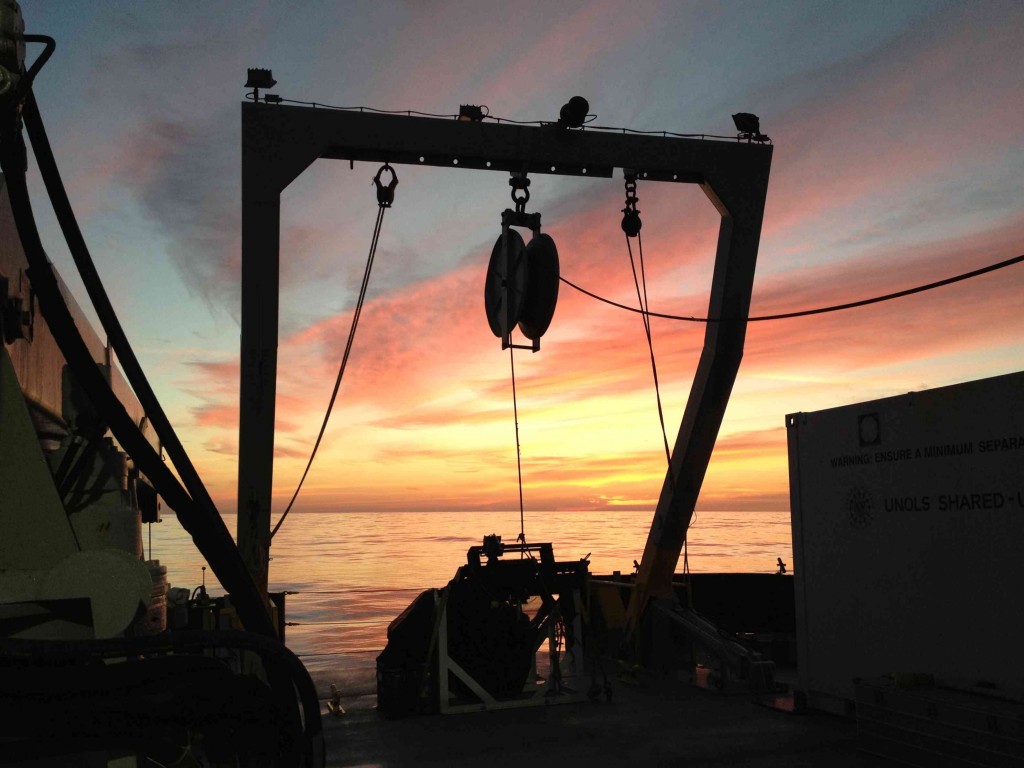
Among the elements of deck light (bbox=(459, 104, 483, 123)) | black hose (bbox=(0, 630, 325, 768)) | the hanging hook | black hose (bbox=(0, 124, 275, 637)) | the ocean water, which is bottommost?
the ocean water

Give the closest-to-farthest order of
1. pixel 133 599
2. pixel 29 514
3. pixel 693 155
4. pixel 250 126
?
1. pixel 133 599
2. pixel 29 514
3. pixel 250 126
4. pixel 693 155


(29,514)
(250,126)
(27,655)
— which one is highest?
(250,126)

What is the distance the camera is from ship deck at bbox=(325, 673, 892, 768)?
757 cm

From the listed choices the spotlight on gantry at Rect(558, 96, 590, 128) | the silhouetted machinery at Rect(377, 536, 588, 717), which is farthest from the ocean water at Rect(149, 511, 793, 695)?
the spotlight on gantry at Rect(558, 96, 590, 128)

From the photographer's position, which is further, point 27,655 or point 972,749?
point 972,749

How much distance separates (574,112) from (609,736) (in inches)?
299

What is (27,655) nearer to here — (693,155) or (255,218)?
(255,218)

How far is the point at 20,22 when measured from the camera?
2658 millimetres

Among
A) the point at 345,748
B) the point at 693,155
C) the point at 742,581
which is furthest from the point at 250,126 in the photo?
the point at 742,581

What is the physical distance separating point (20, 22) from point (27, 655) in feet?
6.44

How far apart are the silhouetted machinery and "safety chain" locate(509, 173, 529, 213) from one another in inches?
174

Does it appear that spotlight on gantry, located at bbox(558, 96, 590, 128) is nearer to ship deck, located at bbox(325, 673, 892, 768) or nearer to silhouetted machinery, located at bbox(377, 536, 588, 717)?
silhouetted machinery, located at bbox(377, 536, 588, 717)

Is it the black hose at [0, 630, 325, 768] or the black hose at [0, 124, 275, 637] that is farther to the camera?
the black hose at [0, 124, 275, 637]

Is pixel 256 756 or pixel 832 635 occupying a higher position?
pixel 256 756
